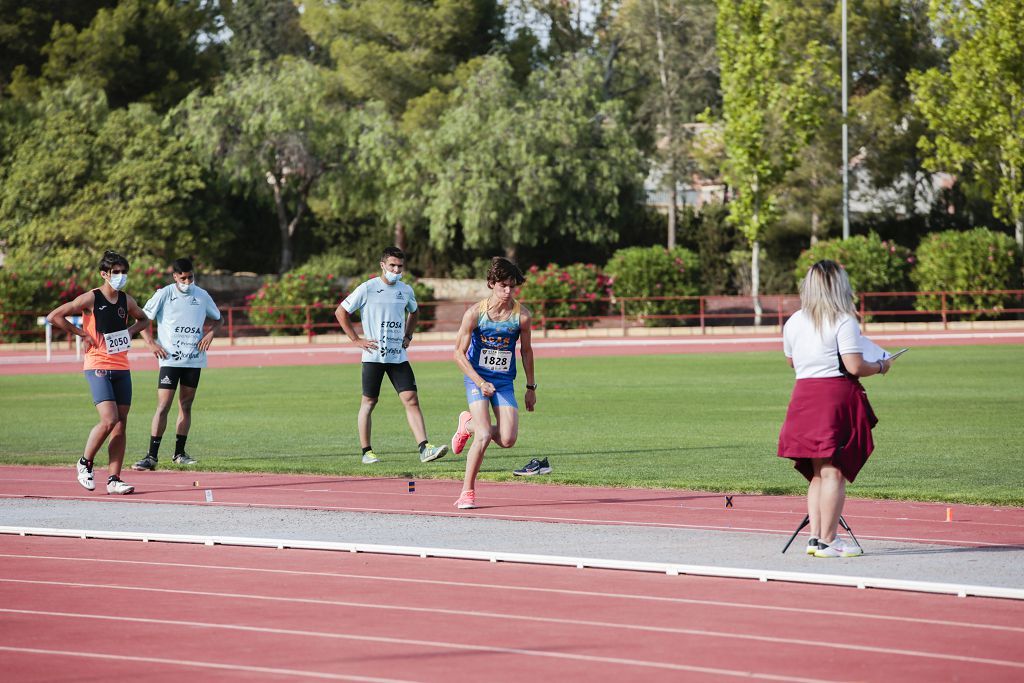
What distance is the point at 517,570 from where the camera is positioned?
27.0 feet

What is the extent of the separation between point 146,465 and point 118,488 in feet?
6.47

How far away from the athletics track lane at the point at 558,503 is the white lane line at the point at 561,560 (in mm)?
1558

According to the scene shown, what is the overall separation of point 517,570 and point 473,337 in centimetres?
274

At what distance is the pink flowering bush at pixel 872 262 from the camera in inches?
1737

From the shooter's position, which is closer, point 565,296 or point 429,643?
point 429,643

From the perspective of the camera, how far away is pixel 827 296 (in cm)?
796

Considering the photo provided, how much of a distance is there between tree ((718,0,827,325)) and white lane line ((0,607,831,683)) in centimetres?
4109

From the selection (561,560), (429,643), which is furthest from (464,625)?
(561,560)

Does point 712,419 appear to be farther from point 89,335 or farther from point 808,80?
point 808,80

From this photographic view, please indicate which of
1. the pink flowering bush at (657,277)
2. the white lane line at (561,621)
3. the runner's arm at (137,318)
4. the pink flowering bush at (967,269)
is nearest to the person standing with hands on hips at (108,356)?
the runner's arm at (137,318)

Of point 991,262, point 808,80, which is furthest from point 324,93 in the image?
point 991,262

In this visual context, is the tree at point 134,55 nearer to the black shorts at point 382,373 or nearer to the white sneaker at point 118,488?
the black shorts at point 382,373

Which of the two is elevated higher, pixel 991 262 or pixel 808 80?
pixel 808 80

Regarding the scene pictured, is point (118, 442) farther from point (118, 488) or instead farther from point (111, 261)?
point (111, 261)
